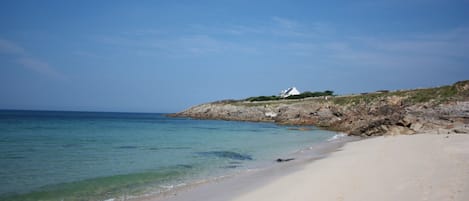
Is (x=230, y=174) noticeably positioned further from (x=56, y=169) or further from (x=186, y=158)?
(x=56, y=169)

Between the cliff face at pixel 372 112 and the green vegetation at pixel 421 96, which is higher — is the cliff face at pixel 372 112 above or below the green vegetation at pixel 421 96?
below

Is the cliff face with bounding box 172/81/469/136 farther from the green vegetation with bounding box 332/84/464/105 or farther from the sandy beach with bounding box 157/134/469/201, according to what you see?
the sandy beach with bounding box 157/134/469/201

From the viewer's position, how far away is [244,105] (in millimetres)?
84875

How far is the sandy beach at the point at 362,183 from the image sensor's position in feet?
26.5

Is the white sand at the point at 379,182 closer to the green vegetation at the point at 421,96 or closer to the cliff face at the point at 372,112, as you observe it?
the cliff face at the point at 372,112

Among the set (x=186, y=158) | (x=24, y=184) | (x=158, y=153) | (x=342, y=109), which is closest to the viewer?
(x=24, y=184)

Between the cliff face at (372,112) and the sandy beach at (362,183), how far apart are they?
16.8 m

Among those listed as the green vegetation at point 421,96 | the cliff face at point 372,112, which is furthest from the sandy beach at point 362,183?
the green vegetation at point 421,96

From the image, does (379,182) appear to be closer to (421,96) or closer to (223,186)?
(223,186)

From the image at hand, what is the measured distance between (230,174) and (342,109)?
4915 centimetres

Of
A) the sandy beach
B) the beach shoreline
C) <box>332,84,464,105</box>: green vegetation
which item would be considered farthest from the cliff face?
the beach shoreline

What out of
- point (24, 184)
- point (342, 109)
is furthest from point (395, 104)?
point (24, 184)

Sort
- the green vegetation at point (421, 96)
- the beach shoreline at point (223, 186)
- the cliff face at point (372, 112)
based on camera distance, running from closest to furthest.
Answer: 1. the beach shoreline at point (223, 186)
2. the cliff face at point (372, 112)
3. the green vegetation at point (421, 96)

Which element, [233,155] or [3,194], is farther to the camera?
[233,155]
